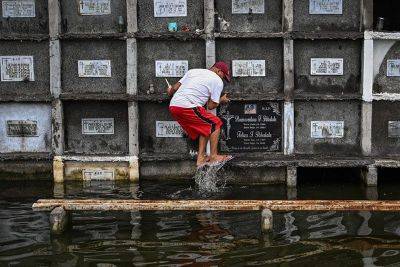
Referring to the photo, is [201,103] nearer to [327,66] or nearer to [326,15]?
[327,66]

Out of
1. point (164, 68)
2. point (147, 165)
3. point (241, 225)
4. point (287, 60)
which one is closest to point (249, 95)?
point (287, 60)

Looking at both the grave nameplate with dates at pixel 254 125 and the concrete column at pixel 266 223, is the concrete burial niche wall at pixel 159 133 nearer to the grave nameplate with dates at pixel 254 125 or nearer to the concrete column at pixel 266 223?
the grave nameplate with dates at pixel 254 125

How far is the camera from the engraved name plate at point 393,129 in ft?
24.0

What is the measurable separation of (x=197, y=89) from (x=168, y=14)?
1254mm

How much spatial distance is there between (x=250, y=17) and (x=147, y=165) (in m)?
2.56

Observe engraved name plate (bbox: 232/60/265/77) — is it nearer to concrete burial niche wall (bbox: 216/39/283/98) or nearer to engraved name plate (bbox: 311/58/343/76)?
concrete burial niche wall (bbox: 216/39/283/98)

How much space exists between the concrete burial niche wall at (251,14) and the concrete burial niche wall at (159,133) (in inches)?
59.8

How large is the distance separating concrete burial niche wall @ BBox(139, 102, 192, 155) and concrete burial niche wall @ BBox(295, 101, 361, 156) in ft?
5.22

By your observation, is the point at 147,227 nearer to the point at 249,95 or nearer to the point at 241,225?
the point at 241,225

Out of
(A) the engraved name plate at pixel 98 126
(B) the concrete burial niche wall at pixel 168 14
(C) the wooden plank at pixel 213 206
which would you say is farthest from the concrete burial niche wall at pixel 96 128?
(C) the wooden plank at pixel 213 206

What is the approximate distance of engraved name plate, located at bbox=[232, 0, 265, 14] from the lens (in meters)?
7.29

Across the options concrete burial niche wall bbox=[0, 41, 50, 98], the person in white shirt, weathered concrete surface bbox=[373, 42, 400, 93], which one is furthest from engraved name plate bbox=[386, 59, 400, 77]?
concrete burial niche wall bbox=[0, 41, 50, 98]

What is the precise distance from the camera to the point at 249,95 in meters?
7.28

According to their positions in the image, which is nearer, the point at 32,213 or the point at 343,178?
the point at 32,213
